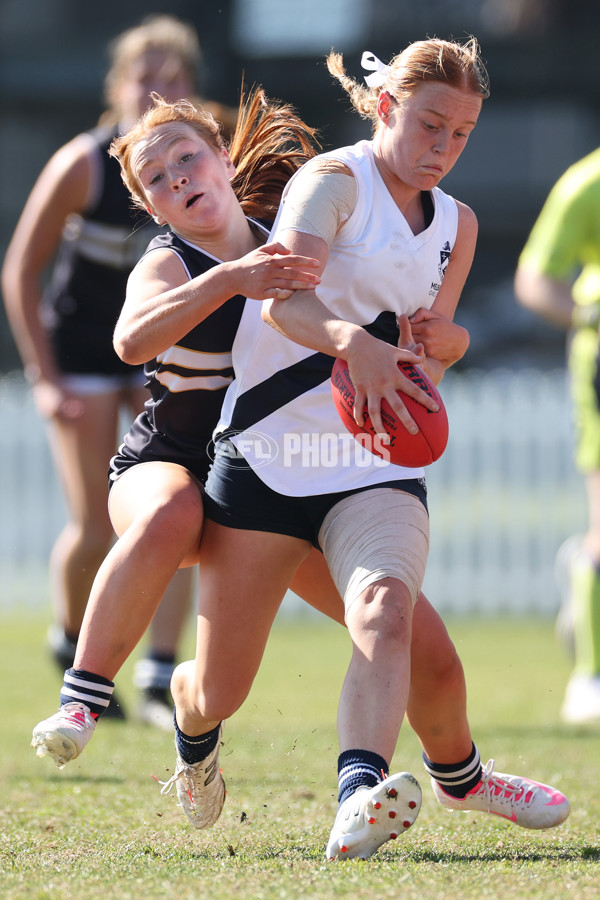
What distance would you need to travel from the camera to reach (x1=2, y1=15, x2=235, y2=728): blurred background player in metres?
5.02

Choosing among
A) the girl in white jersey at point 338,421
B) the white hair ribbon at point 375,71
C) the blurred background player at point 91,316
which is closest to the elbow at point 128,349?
the girl in white jersey at point 338,421

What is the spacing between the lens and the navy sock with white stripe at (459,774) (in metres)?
3.30

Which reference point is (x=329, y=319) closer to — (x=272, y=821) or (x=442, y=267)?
(x=442, y=267)

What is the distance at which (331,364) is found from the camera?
3133 millimetres

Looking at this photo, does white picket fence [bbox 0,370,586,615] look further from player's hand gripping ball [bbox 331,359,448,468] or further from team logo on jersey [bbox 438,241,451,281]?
player's hand gripping ball [bbox 331,359,448,468]

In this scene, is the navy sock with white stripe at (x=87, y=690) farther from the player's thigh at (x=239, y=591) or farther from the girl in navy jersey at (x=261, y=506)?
the player's thigh at (x=239, y=591)

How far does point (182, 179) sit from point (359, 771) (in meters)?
1.48

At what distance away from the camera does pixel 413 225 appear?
3188mm

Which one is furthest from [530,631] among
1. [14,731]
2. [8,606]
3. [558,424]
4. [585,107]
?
[585,107]

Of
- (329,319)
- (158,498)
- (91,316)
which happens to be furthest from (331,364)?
(91,316)

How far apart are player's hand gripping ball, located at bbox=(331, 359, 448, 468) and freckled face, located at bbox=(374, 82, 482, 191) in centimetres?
→ 51

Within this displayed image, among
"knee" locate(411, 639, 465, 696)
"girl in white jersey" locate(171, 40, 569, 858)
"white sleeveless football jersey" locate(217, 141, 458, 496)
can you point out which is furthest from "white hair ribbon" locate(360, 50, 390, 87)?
"knee" locate(411, 639, 465, 696)

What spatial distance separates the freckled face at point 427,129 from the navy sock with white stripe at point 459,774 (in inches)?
57.0

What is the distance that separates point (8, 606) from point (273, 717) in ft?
17.5
